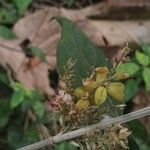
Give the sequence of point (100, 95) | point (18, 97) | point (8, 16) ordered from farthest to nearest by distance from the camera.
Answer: point (8, 16)
point (18, 97)
point (100, 95)

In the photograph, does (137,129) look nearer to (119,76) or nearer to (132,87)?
(119,76)

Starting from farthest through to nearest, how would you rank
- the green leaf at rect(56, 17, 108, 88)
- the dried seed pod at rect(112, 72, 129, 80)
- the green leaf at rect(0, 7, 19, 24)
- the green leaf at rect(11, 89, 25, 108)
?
1. the green leaf at rect(0, 7, 19, 24)
2. the green leaf at rect(11, 89, 25, 108)
3. the green leaf at rect(56, 17, 108, 88)
4. the dried seed pod at rect(112, 72, 129, 80)

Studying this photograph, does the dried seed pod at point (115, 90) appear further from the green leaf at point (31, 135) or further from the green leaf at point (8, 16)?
the green leaf at point (8, 16)

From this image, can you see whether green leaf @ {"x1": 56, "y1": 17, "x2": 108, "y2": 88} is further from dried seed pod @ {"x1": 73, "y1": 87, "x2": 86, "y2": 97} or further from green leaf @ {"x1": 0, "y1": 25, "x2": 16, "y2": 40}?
green leaf @ {"x1": 0, "y1": 25, "x2": 16, "y2": 40}

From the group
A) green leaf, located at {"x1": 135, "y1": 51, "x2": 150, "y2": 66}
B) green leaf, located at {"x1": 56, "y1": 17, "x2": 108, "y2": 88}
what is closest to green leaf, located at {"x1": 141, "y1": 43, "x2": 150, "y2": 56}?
green leaf, located at {"x1": 135, "y1": 51, "x2": 150, "y2": 66}

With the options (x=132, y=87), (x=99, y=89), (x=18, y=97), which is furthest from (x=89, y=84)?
(x=132, y=87)

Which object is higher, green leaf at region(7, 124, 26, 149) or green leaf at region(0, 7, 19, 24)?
green leaf at region(0, 7, 19, 24)
